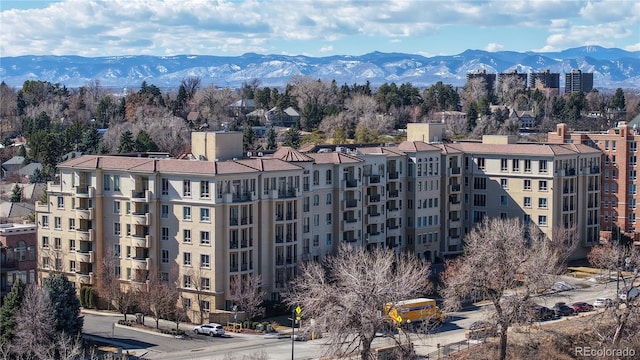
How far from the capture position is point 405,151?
72625mm

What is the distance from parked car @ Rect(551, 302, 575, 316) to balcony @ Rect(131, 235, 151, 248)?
74.9ft

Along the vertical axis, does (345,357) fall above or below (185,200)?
below

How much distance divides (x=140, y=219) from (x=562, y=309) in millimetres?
24077

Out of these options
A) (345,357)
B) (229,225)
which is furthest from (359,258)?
(345,357)

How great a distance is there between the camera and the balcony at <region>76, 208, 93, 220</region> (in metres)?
61.8

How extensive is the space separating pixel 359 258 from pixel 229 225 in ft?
23.8

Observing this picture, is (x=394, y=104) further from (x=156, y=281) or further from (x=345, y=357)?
(x=345, y=357)

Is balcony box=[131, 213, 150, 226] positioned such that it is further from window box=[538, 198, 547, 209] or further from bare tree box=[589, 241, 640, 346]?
window box=[538, 198, 547, 209]

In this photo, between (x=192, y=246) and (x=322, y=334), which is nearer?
(x=322, y=334)

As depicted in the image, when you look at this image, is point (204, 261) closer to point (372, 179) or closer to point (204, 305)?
point (204, 305)

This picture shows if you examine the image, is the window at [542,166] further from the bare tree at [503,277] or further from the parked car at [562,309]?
the parked car at [562,309]

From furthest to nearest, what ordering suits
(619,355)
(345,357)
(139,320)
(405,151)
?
(405,151) < (139,320) < (619,355) < (345,357)

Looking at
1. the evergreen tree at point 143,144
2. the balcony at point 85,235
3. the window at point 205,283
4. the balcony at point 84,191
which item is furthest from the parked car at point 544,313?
the evergreen tree at point 143,144

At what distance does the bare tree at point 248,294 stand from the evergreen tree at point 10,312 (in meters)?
11.8
